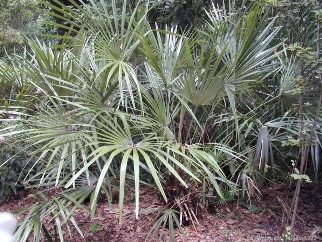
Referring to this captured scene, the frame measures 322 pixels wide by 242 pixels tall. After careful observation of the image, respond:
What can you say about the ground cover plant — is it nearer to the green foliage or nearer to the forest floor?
the forest floor

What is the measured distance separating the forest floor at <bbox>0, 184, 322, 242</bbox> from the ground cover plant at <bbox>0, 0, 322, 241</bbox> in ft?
0.32

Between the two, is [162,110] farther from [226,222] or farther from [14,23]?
[14,23]

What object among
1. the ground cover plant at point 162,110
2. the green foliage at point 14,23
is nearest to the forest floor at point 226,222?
the ground cover plant at point 162,110

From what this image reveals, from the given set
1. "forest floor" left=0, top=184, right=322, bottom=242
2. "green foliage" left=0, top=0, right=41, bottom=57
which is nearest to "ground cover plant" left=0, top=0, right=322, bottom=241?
"forest floor" left=0, top=184, right=322, bottom=242

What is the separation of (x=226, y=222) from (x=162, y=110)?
1.21m

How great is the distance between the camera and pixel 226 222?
3.08m

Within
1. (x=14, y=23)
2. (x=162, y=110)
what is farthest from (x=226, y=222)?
(x=14, y=23)

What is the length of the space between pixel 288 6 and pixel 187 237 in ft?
6.09

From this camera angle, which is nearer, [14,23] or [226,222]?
[226,222]

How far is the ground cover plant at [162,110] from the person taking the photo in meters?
2.27

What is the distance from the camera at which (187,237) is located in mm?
2777

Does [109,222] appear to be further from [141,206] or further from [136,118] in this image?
[136,118]

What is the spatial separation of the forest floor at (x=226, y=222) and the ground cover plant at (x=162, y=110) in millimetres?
96

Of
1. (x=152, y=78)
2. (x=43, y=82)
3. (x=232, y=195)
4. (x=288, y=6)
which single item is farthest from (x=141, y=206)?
(x=288, y=6)
